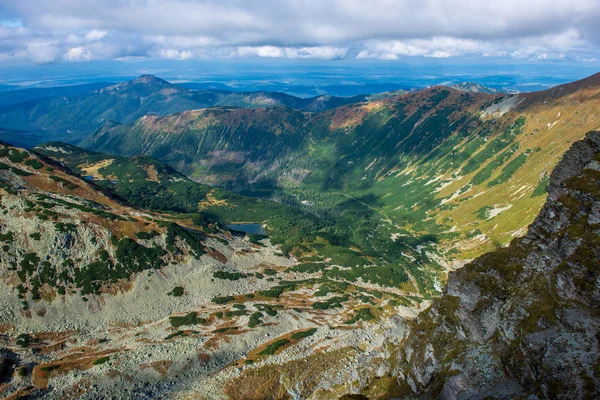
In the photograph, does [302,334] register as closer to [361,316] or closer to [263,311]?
[263,311]

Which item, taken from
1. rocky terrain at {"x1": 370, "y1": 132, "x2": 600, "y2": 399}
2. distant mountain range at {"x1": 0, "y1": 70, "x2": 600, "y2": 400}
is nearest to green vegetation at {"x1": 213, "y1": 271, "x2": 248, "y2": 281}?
distant mountain range at {"x1": 0, "y1": 70, "x2": 600, "y2": 400}

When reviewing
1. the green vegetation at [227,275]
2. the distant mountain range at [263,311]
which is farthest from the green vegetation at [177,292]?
the green vegetation at [227,275]

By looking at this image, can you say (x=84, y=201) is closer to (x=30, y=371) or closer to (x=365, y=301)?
(x=30, y=371)

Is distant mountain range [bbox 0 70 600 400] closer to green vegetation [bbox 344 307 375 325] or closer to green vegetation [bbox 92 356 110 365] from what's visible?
green vegetation [bbox 344 307 375 325]

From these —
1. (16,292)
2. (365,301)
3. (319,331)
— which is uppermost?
(16,292)

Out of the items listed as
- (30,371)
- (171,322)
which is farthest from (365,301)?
(30,371)

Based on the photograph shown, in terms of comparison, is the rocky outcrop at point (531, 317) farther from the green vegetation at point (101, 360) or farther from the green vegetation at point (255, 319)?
the green vegetation at point (101, 360)

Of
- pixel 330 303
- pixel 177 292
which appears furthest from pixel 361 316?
pixel 177 292

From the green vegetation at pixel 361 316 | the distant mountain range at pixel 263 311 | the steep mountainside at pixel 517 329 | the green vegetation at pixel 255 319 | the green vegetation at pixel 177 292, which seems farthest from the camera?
the green vegetation at pixel 177 292
